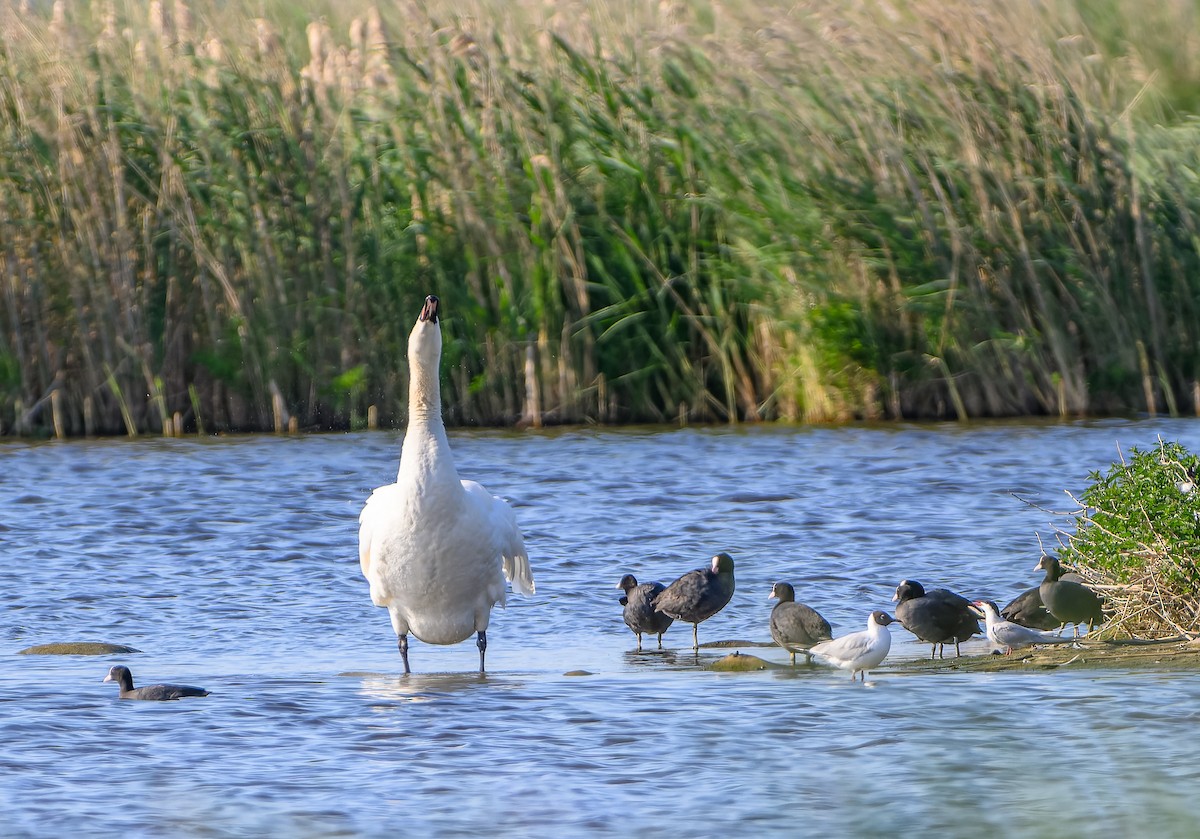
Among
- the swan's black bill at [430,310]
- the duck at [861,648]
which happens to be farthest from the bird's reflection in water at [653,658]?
the swan's black bill at [430,310]

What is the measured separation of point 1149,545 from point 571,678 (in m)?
2.43

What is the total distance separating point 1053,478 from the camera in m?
13.1

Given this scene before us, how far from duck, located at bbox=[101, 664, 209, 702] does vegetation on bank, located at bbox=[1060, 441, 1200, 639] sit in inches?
149

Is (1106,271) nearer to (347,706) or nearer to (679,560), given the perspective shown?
(679,560)

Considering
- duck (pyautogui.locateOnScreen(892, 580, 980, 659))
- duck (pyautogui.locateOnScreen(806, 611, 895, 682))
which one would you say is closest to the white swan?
duck (pyautogui.locateOnScreen(806, 611, 895, 682))

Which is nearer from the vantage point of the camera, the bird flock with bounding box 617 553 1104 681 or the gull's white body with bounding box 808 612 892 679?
the gull's white body with bounding box 808 612 892 679

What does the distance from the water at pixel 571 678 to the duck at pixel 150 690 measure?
0.09m

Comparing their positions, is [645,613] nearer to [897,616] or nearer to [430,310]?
[897,616]

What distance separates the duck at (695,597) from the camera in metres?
8.55

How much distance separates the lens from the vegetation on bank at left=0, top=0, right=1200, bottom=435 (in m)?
15.4

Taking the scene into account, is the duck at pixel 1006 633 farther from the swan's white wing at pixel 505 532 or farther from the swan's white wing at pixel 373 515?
the swan's white wing at pixel 373 515

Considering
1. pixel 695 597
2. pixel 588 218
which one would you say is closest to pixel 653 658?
pixel 695 597

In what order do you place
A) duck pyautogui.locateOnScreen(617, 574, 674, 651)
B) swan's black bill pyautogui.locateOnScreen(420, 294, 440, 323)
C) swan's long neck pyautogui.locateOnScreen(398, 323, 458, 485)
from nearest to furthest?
swan's long neck pyautogui.locateOnScreen(398, 323, 458, 485), swan's black bill pyautogui.locateOnScreen(420, 294, 440, 323), duck pyautogui.locateOnScreen(617, 574, 674, 651)

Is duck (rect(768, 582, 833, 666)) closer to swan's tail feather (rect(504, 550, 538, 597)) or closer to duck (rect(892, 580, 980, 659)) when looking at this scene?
duck (rect(892, 580, 980, 659))
